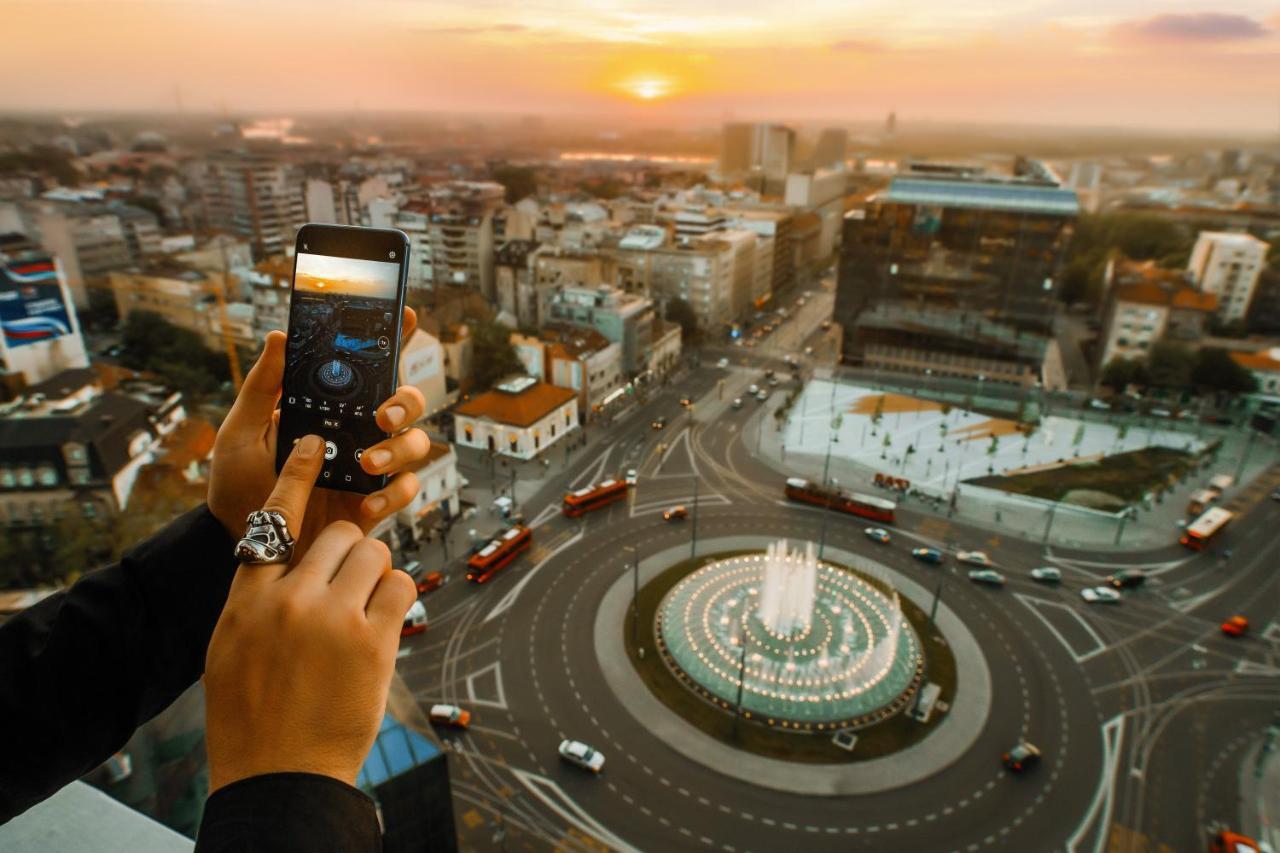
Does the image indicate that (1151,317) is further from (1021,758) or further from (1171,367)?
(1021,758)

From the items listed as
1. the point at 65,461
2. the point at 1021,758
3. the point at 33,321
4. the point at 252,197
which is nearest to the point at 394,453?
the point at 1021,758

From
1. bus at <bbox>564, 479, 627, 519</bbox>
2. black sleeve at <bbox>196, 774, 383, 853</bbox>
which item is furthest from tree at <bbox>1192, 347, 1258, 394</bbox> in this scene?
black sleeve at <bbox>196, 774, 383, 853</bbox>

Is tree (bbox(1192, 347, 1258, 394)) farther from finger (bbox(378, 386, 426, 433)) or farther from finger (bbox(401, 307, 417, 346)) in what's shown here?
finger (bbox(378, 386, 426, 433))

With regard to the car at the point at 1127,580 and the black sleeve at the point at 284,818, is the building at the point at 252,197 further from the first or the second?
the black sleeve at the point at 284,818

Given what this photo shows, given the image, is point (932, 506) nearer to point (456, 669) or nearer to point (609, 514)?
point (609, 514)

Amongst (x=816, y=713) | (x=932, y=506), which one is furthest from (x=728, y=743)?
(x=932, y=506)
